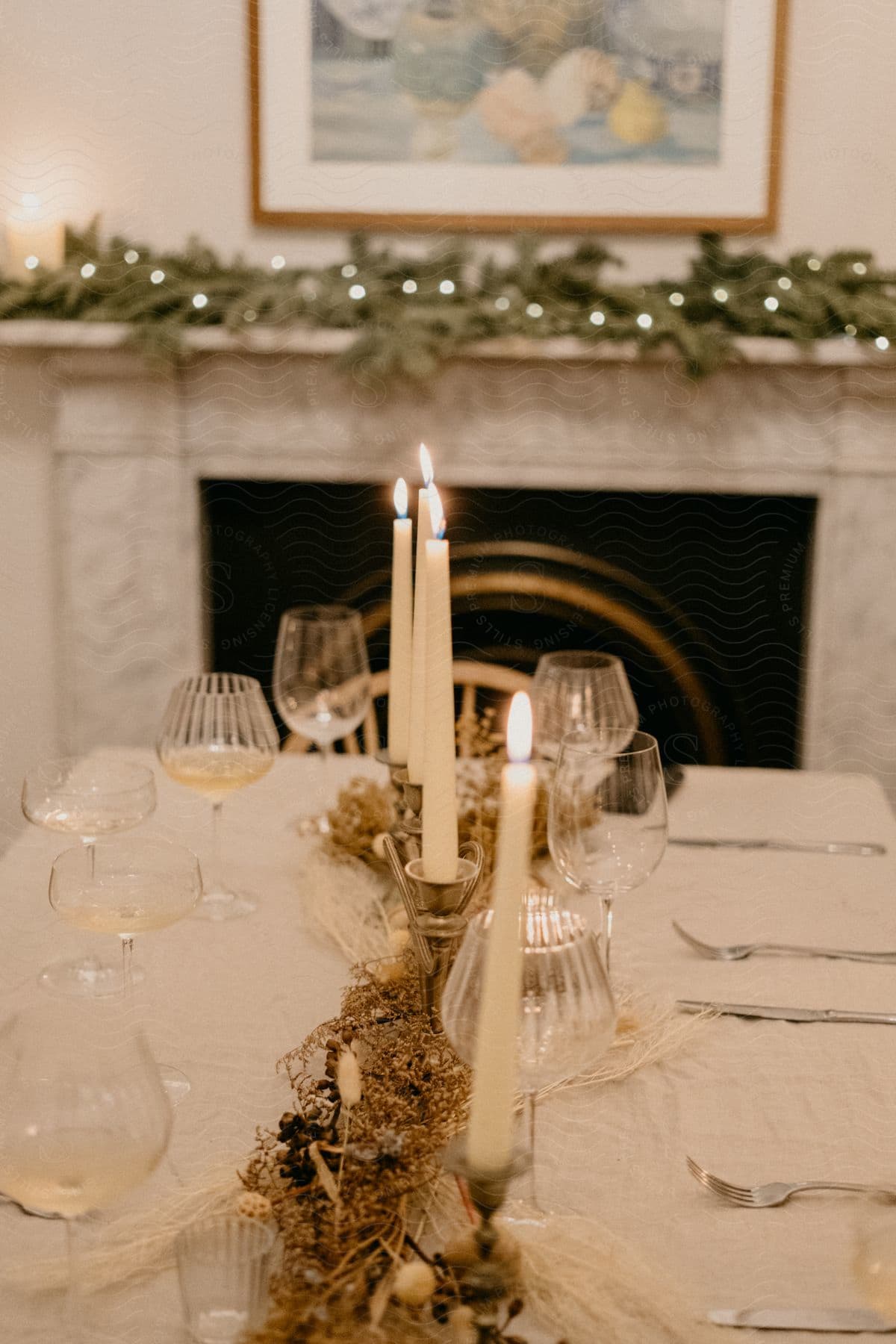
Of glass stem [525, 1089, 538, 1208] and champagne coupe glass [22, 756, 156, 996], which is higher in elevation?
champagne coupe glass [22, 756, 156, 996]

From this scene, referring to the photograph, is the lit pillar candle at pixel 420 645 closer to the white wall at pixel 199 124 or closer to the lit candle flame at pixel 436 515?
the lit candle flame at pixel 436 515

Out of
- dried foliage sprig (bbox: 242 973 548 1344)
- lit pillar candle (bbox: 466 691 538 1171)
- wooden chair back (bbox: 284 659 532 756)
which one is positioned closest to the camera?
lit pillar candle (bbox: 466 691 538 1171)

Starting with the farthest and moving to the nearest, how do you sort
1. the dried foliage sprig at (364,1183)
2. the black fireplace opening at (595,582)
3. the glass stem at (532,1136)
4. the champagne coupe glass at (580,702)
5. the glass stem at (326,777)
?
the black fireplace opening at (595,582), the glass stem at (326,777), the champagne coupe glass at (580,702), the glass stem at (532,1136), the dried foliage sprig at (364,1183)

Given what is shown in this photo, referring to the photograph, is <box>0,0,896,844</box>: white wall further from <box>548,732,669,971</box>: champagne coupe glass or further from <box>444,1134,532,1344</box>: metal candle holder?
<box>444,1134,532,1344</box>: metal candle holder

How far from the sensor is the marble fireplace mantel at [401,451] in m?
2.58

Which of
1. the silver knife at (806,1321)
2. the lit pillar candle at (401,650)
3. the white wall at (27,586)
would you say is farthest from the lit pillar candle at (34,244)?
the silver knife at (806,1321)

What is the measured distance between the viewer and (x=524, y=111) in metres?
2.59

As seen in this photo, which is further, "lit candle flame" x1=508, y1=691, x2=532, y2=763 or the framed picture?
the framed picture

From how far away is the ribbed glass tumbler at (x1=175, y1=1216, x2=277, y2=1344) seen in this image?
2.05 ft

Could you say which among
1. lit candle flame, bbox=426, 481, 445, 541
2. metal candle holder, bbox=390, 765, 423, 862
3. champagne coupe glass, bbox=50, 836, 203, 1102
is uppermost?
lit candle flame, bbox=426, 481, 445, 541

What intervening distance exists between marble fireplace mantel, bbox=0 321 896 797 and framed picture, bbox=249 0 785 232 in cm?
34

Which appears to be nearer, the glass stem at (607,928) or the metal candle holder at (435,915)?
the metal candle holder at (435,915)

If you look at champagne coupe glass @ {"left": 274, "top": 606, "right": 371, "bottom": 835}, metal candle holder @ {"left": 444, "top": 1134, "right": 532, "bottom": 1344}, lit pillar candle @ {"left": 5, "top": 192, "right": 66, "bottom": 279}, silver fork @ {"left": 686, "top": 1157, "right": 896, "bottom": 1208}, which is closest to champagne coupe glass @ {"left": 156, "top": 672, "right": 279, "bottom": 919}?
champagne coupe glass @ {"left": 274, "top": 606, "right": 371, "bottom": 835}

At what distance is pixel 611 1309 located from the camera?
2.13ft
